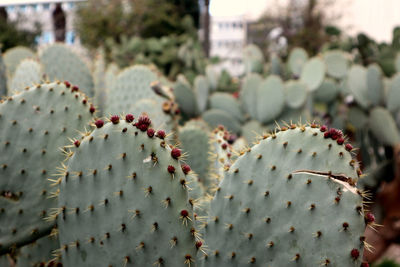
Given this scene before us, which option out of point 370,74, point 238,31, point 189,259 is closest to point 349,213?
point 189,259

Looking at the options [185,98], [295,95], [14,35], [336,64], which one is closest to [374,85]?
[295,95]

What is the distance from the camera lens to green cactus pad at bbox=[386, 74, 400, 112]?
405 centimetres

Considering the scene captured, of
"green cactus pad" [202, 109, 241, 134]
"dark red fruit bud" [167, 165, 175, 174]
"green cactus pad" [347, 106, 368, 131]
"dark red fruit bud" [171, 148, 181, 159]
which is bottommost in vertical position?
"green cactus pad" [347, 106, 368, 131]

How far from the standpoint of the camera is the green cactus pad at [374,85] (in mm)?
4172

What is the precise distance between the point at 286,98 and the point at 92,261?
114 inches

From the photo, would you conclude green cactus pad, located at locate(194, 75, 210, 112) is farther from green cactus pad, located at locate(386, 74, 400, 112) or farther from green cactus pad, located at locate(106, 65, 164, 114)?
green cactus pad, located at locate(386, 74, 400, 112)

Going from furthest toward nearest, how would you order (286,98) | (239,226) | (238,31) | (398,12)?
(238,31) → (398,12) → (286,98) → (239,226)

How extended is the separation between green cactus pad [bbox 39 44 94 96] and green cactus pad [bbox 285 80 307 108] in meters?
1.63

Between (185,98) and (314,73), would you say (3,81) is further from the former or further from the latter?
(314,73)

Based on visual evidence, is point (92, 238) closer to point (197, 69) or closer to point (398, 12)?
point (197, 69)

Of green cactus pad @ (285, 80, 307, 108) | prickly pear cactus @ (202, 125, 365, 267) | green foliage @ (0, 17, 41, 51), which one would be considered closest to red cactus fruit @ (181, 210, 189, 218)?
prickly pear cactus @ (202, 125, 365, 267)

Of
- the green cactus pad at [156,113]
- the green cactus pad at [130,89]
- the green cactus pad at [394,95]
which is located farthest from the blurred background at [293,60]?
the green cactus pad at [156,113]

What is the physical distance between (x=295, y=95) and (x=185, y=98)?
88 centimetres

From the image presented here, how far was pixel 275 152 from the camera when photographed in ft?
4.17
